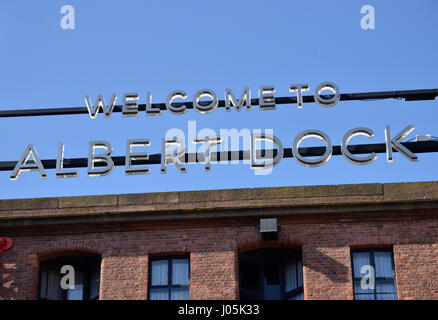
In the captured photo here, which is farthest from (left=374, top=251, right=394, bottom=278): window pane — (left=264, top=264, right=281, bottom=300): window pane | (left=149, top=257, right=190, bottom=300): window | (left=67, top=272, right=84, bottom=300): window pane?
(left=67, top=272, right=84, bottom=300): window pane

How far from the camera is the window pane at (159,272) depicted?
80.4 ft

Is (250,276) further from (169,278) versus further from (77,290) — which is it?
(77,290)

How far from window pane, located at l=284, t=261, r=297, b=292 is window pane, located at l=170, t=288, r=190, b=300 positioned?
2821mm

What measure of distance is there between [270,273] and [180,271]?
2.61 metres

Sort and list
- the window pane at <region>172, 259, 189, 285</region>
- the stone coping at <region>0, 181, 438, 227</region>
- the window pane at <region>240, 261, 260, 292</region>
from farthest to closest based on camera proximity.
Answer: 1. the window pane at <region>240, 261, 260, 292</region>
2. the stone coping at <region>0, 181, 438, 227</region>
3. the window pane at <region>172, 259, 189, 285</region>

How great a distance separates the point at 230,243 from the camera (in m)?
24.5

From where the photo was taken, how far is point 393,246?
79.1 feet

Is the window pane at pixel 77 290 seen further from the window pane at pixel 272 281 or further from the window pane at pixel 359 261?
the window pane at pixel 359 261

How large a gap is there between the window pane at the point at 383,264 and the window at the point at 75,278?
7596 millimetres

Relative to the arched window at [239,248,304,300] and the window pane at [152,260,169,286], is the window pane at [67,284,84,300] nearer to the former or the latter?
the window pane at [152,260,169,286]

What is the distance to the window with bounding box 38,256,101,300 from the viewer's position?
25203 mm

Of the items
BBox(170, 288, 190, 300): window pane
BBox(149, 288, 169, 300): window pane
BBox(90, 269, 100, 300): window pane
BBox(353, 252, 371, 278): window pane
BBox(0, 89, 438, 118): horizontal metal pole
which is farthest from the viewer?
BBox(0, 89, 438, 118): horizontal metal pole

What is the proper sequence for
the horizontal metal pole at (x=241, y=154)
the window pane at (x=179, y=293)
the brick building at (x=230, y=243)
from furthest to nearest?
the horizontal metal pole at (x=241, y=154) → the window pane at (x=179, y=293) → the brick building at (x=230, y=243)

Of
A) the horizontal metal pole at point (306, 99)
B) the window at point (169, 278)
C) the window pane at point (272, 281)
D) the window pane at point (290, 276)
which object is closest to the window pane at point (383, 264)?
the window pane at point (290, 276)
